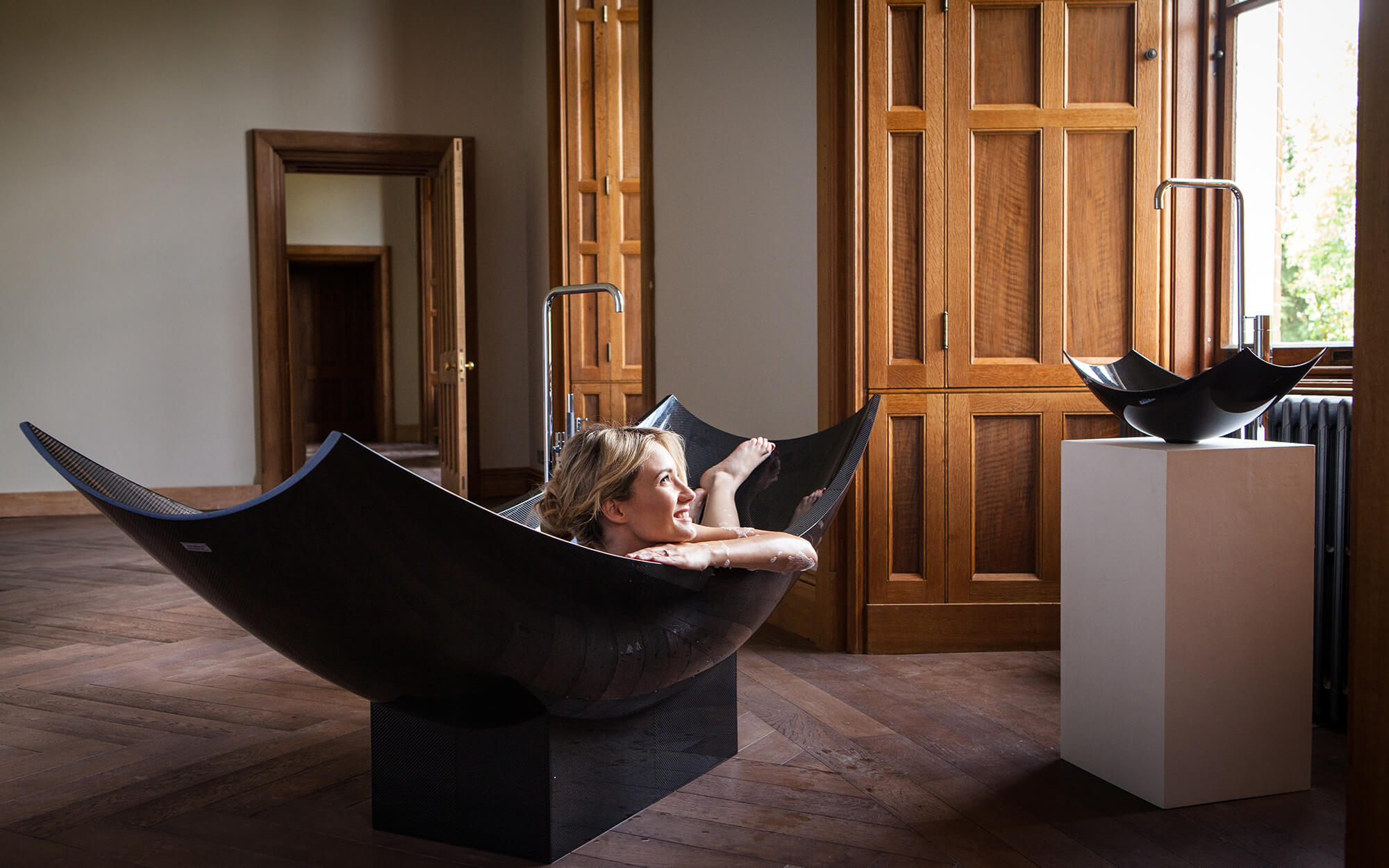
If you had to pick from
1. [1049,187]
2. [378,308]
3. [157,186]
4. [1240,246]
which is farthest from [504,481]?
[378,308]

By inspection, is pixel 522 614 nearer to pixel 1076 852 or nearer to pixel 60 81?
pixel 1076 852

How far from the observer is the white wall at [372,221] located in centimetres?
1002

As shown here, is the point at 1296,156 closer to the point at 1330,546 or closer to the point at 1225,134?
the point at 1225,134

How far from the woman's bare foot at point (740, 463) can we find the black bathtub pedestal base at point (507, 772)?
69cm

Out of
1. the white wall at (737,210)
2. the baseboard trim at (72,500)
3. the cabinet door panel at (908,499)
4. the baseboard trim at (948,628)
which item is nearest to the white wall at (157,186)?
the baseboard trim at (72,500)

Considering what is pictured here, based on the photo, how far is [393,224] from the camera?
33.9ft

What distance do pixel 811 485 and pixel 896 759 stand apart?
61cm

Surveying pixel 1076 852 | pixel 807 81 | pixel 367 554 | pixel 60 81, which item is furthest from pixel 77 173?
pixel 1076 852

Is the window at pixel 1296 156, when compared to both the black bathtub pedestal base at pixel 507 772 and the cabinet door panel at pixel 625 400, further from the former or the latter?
the cabinet door panel at pixel 625 400

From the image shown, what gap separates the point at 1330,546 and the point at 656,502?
5.31 feet

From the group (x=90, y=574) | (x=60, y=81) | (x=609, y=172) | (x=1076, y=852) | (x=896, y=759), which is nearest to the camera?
(x=1076, y=852)

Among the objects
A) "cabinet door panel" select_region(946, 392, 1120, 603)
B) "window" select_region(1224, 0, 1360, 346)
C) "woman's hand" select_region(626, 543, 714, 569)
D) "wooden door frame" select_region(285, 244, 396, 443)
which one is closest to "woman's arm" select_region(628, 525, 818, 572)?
"woman's hand" select_region(626, 543, 714, 569)

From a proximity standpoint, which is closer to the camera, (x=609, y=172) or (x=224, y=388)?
(x=609, y=172)

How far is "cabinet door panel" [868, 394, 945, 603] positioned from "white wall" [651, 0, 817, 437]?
11.8 inches
